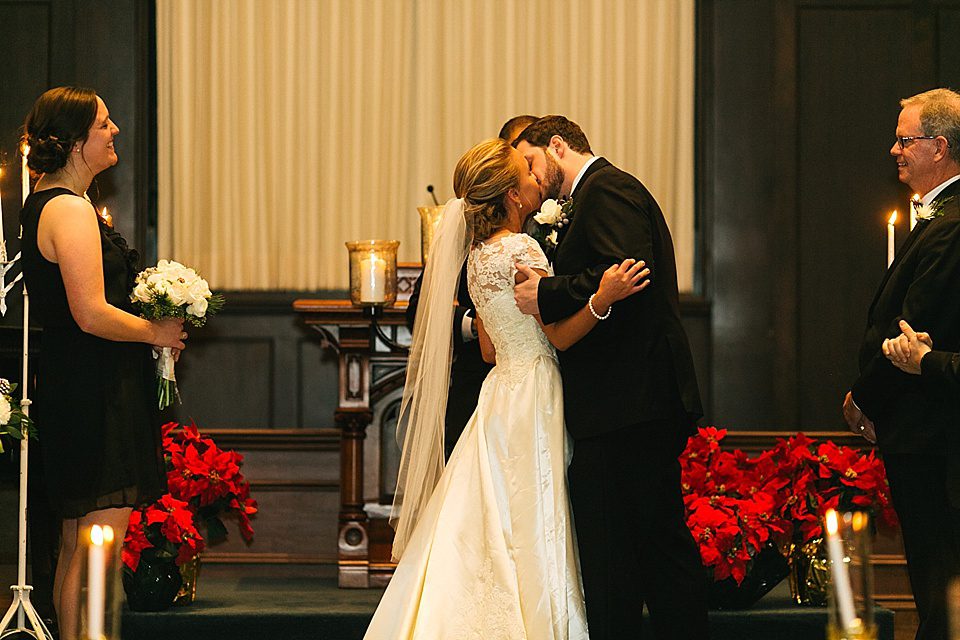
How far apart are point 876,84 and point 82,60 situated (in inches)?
161

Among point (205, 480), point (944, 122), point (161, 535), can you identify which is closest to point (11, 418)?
point (161, 535)

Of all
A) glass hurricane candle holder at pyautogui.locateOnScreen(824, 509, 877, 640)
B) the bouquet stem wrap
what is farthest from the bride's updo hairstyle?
glass hurricane candle holder at pyautogui.locateOnScreen(824, 509, 877, 640)

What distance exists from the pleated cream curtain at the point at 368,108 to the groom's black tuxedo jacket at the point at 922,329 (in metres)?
2.57

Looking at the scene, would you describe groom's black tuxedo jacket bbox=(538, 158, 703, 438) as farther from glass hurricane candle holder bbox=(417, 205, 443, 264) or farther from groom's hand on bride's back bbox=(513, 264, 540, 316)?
glass hurricane candle holder bbox=(417, 205, 443, 264)

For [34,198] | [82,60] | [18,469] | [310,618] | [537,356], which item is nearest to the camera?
[34,198]

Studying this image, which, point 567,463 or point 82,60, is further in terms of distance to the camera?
point 82,60

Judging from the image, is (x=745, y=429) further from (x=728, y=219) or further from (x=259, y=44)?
(x=259, y=44)

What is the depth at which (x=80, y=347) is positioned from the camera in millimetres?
3381

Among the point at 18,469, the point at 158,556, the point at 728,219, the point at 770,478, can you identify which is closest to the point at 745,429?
the point at 728,219

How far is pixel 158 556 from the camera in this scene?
13.4 ft

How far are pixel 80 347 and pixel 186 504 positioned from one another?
3.45ft

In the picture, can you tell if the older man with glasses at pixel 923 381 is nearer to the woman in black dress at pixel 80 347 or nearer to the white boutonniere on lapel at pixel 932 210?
the white boutonniere on lapel at pixel 932 210

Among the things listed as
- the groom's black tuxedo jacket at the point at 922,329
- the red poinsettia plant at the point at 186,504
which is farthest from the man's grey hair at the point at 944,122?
the red poinsettia plant at the point at 186,504

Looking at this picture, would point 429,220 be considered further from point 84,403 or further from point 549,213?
point 84,403
